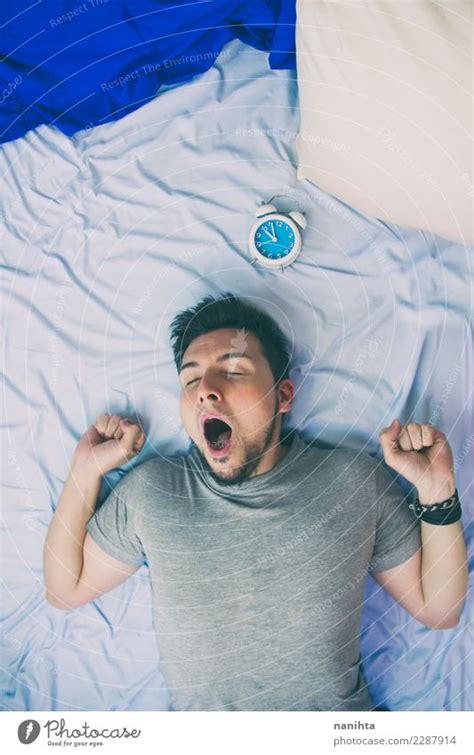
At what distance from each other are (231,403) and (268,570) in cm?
21

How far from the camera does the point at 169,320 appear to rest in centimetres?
90

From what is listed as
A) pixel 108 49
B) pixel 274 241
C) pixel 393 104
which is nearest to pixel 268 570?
pixel 274 241

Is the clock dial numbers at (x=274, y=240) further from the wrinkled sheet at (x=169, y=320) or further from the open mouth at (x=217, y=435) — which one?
the open mouth at (x=217, y=435)

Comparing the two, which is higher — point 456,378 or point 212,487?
point 456,378

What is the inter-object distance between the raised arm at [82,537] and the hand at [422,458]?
330 millimetres

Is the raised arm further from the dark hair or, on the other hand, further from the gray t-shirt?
the dark hair

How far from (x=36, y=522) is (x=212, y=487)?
0.83ft

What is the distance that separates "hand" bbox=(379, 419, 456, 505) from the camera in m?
0.81

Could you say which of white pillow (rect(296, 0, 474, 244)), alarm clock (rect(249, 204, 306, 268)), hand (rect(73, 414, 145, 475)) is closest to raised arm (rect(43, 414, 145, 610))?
hand (rect(73, 414, 145, 475))

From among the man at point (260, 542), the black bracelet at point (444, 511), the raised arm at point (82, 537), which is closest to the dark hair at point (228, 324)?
the man at point (260, 542)

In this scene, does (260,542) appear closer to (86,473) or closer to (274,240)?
(86,473)
